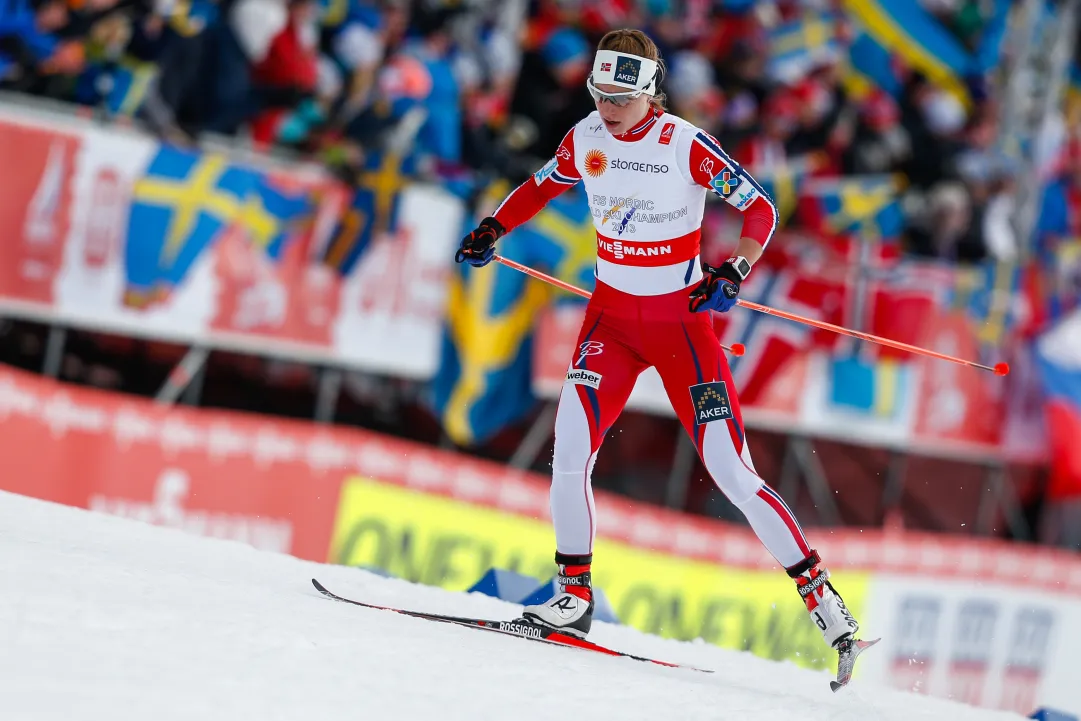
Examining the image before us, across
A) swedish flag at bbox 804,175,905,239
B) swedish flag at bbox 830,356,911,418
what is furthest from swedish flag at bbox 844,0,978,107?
swedish flag at bbox 830,356,911,418

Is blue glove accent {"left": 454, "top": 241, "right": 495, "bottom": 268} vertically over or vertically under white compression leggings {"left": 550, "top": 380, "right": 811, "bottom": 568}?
over

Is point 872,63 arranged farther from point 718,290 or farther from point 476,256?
point 718,290

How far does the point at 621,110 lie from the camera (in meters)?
4.83

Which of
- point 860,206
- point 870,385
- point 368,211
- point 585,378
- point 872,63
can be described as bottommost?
point 585,378

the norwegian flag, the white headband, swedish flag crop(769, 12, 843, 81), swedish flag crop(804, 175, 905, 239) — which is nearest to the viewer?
the white headband

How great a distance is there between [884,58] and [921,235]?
90.8 inches

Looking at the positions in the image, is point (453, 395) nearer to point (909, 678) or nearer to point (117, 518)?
point (117, 518)

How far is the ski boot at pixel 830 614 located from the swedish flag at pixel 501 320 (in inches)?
134

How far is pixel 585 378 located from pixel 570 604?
0.82 m

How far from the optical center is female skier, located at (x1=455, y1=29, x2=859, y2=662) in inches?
192

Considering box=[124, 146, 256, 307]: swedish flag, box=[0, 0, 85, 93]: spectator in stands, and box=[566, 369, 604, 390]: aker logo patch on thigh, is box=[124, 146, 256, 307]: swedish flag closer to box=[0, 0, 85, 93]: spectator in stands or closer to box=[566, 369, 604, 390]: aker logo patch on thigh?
box=[0, 0, 85, 93]: spectator in stands

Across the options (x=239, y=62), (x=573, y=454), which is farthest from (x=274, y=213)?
(x=573, y=454)

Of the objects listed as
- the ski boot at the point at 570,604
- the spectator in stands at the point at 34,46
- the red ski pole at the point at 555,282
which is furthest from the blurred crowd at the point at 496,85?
the ski boot at the point at 570,604

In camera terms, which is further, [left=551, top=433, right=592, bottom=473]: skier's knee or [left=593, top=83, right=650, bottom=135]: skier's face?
[left=551, top=433, right=592, bottom=473]: skier's knee
